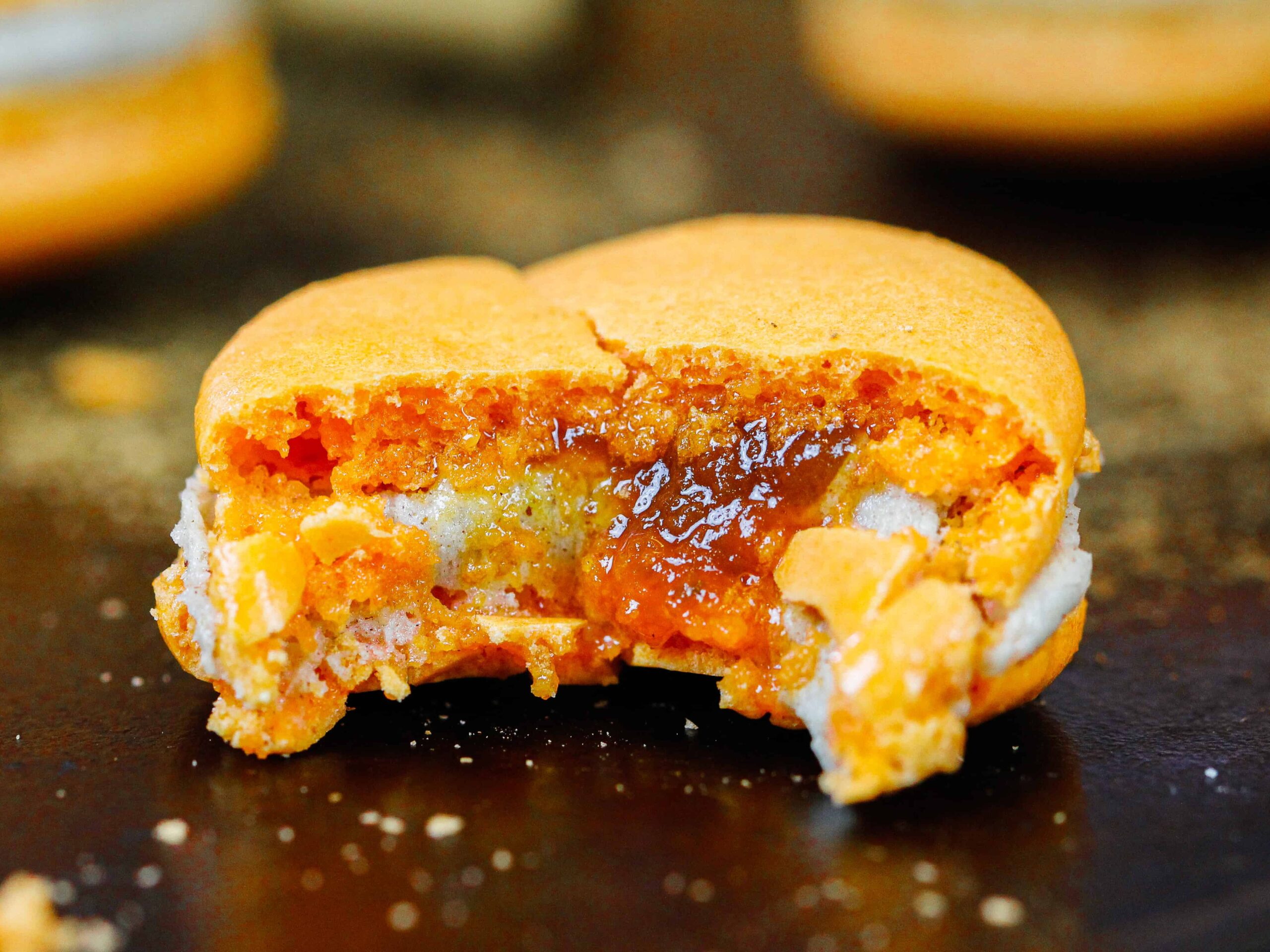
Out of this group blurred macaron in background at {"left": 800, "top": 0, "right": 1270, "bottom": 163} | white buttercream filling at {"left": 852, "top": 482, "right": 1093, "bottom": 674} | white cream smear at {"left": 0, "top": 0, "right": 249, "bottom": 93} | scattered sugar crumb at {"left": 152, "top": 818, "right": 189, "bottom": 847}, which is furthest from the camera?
blurred macaron in background at {"left": 800, "top": 0, "right": 1270, "bottom": 163}

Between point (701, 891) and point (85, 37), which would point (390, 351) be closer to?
point (701, 891)

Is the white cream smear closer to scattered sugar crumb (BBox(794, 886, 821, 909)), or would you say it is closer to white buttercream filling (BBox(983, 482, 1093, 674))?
white buttercream filling (BBox(983, 482, 1093, 674))

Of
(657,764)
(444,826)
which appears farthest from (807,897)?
(444,826)

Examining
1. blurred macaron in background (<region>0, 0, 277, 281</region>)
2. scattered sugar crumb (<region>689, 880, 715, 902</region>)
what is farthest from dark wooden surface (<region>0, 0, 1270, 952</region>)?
blurred macaron in background (<region>0, 0, 277, 281</region>)

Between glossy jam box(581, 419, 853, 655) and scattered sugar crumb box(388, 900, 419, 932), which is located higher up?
glossy jam box(581, 419, 853, 655)

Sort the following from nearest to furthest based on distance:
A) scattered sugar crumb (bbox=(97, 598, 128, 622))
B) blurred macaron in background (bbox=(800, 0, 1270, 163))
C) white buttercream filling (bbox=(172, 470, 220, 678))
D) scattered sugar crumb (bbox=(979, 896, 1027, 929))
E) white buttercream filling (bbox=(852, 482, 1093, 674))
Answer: scattered sugar crumb (bbox=(979, 896, 1027, 929)), white buttercream filling (bbox=(852, 482, 1093, 674)), white buttercream filling (bbox=(172, 470, 220, 678)), scattered sugar crumb (bbox=(97, 598, 128, 622)), blurred macaron in background (bbox=(800, 0, 1270, 163))

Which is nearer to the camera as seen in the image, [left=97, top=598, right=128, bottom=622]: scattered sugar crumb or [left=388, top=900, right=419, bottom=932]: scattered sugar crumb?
[left=388, top=900, right=419, bottom=932]: scattered sugar crumb
